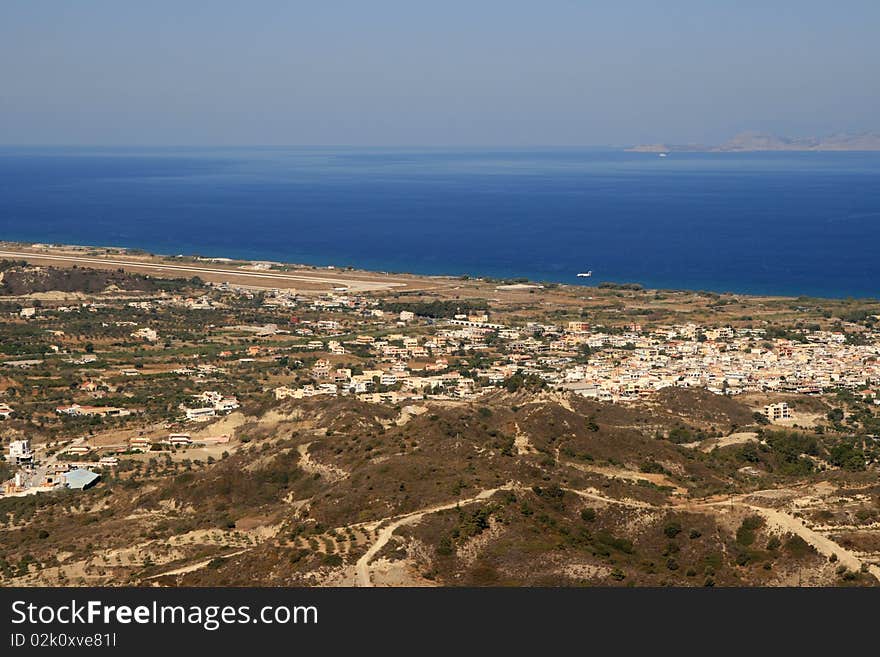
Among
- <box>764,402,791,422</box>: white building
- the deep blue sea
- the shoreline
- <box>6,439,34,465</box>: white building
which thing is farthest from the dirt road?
the deep blue sea

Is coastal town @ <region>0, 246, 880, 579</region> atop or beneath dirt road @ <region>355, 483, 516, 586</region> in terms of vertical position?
beneath

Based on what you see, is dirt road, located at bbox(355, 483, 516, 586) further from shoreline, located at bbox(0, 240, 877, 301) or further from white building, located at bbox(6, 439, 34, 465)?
shoreline, located at bbox(0, 240, 877, 301)

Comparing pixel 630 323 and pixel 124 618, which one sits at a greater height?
pixel 124 618

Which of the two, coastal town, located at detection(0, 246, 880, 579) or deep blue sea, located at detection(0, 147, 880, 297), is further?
deep blue sea, located at detection(0, 147, 880, 297)

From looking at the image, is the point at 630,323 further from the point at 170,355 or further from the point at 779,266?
the point at 779,266

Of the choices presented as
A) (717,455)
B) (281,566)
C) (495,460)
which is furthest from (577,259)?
(281,566)

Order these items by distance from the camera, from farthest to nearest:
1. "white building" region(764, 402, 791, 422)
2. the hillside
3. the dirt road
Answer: "white building" region(764, 402, 791, 422), the hillside, the dirt road

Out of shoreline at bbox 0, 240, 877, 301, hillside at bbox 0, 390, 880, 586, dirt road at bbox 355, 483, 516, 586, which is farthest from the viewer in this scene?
shoreline at bbox 0, 240, 877, 301

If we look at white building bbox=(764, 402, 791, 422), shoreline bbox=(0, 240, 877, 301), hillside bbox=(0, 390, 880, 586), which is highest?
hillside bbox=(0, 390, 880, 586)

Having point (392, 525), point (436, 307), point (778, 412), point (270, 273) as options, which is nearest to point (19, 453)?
point (392, 525)
